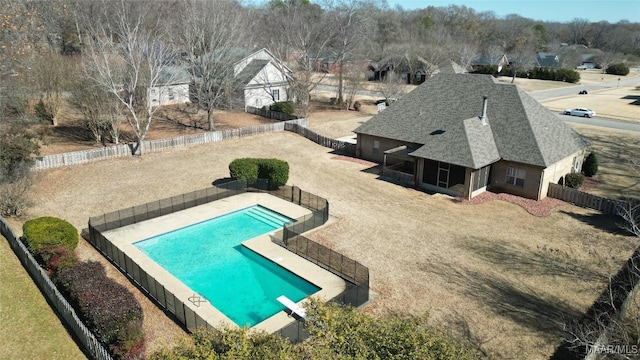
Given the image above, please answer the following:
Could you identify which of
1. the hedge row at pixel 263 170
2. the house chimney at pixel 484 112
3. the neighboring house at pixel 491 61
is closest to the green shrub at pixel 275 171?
the hedge row at pixel 263 170

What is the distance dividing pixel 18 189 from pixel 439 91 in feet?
107

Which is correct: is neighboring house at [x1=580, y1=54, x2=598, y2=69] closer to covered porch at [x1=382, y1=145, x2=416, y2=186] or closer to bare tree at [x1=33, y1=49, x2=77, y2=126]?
covered porch at [x1=382, y1=145, x2=416, y2=186]

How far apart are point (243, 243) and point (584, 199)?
2270 centimetres

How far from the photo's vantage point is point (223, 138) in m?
44.6

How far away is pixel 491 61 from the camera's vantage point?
106 meters

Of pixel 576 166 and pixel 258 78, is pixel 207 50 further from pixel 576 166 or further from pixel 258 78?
pixel 576 166

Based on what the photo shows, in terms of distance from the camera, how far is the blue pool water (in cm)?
1995

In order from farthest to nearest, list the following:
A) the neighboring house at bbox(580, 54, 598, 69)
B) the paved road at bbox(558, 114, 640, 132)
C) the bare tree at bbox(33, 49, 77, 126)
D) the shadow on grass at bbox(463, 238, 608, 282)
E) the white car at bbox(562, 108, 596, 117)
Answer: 1. the neighboring house at bbox(580, 54, 598, 69)
2. the white car at bbox(562, 108, 596, 117)
3. the paved road at bbox(558, 114, 640, 132)
4. the bare tree at bbox(33, 49, 77, 126)
5. the shadow on grass at bbox(463, 238, 608, 282)

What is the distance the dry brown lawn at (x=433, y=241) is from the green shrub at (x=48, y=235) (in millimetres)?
1433

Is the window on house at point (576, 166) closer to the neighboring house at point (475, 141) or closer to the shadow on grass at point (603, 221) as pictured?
the neighboring house at point (475, 141)

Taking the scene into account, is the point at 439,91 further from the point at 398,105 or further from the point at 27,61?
the point at 27,61

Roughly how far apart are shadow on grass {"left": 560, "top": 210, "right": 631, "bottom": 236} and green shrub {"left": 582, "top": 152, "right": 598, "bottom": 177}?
8.40 metres

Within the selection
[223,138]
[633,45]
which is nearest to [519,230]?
[223,138]

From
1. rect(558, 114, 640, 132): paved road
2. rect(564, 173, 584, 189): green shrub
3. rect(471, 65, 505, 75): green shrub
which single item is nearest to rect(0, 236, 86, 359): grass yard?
rect(564, 173, 584, 189): green shrub
